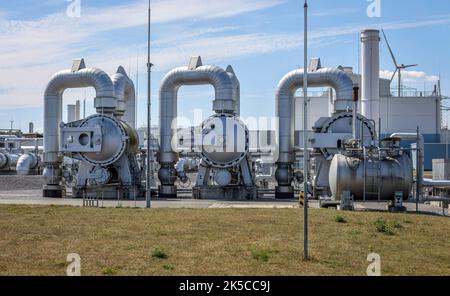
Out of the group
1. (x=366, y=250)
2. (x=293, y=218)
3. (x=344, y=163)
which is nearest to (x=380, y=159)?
(x=344, y=163)

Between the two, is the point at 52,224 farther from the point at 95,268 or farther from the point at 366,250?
the point at 366,250

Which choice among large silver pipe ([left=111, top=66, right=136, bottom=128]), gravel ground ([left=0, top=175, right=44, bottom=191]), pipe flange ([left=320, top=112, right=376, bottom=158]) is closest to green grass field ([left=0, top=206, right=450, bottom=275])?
pipe flange ([left=320, top=112, right=376, bottom=158])

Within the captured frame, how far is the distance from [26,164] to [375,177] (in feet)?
167

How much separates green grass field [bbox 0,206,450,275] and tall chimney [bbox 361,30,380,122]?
39.1 metres

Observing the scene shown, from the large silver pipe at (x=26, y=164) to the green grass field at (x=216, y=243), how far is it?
45656 mm

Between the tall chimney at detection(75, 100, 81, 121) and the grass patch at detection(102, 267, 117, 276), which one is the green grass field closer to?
the grass patch at detection(102, 267, 117, 276)

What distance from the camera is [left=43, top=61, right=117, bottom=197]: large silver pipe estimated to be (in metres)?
40.5

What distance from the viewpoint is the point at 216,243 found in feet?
56.2

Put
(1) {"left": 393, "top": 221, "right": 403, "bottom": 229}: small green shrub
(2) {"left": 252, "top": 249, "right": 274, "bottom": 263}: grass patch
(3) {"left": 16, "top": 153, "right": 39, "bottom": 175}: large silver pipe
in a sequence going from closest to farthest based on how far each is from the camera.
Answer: (2) {"left": 252, "top": 249, "right": 274, "bottom": 263}: grass patch
(1) {"left": 393, "top": 221, "right": 403, "bottom": 229}: small green shrub
(3) {"left": 16, "top": 153, "right": 39, "bottom": 175}: large silver pipe

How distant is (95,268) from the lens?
528 inches

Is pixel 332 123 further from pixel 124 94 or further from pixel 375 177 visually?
pixel 124 94

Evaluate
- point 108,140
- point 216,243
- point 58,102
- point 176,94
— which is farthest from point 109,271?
point 58,102

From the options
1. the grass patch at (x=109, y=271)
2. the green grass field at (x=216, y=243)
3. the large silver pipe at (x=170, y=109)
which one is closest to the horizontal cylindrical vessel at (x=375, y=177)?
the green grass field at (x=216, y=243)

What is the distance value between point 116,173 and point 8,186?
1637 centimetres
